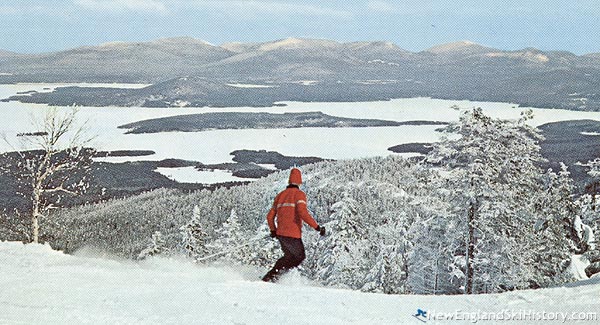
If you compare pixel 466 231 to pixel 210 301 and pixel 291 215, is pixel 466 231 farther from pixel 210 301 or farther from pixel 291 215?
pixel 210 301

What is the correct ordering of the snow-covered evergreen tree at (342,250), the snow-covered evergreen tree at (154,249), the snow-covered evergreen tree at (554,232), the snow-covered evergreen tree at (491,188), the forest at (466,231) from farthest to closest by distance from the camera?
the snow-covered evergreen tree at (154,249)
the snow-covered evergreen tree at (342,250)
the snow-covered evergreen tree at (554,232)
the forest at (466,231)
the snow-covered evergreen tree at (491,188)

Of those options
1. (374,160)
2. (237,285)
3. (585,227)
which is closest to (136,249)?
(585,227)

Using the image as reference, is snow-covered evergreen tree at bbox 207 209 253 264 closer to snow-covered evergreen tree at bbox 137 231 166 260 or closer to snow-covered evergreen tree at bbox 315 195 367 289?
snow-covered evergreen tree at bbox 137 231 166 260

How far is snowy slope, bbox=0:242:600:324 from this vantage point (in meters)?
9.95

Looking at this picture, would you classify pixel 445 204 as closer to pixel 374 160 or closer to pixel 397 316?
pixel 397 316

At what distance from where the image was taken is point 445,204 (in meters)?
22.8

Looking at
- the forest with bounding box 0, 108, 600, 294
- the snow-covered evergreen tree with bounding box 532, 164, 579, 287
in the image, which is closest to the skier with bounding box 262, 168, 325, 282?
the forest with bounding box 0, 108, 600, 294

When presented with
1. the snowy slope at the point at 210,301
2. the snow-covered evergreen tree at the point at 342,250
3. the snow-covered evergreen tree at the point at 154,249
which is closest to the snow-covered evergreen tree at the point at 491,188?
the snowy slope at the point at 210,301

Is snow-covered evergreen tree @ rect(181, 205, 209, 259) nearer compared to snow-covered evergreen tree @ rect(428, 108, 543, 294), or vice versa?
snow-covered evergreen tree @ rect(428, 108, 543, 294)

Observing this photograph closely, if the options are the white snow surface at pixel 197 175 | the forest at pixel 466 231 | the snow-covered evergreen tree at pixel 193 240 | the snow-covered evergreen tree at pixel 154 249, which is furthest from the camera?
the white snow surface at pixel 197 175

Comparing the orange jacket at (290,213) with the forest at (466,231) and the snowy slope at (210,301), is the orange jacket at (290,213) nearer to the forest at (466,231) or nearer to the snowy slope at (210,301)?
the snowy slope at (210,301)

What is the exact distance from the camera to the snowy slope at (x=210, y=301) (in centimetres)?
995

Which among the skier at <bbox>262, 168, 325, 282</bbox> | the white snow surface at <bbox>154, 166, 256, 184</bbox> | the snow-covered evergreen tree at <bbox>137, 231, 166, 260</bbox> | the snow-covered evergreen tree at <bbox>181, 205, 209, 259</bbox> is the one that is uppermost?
the skier at <bbox>262, 168, 325, 282</bbox>

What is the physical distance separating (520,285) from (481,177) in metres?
4.84
